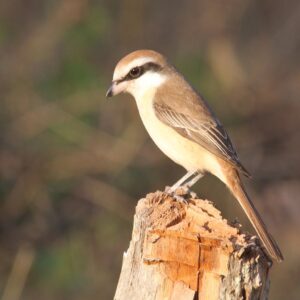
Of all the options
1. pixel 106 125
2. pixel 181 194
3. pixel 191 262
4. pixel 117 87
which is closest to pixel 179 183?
pixel 181 194

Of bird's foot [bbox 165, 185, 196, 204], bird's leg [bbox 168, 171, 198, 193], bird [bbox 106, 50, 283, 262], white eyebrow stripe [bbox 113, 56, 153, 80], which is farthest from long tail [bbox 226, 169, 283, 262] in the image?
white eyebrow stripe [bbox 113, 56, 153, 80]

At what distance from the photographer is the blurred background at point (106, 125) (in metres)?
9.64

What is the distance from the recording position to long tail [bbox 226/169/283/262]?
5.09 metres

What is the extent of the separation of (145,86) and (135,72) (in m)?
0.15

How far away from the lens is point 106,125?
10047 mm

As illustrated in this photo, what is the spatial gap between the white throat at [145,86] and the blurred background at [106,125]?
280 centimetres

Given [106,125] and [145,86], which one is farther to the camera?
[106,125]

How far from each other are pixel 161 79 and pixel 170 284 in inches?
109

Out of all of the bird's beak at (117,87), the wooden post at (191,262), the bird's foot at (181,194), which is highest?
the bird's beak at (117,87)

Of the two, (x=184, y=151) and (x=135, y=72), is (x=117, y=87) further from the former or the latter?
(x=184, y=151)

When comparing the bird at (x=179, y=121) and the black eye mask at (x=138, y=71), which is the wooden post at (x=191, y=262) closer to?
the bird at (x=179, y=121)

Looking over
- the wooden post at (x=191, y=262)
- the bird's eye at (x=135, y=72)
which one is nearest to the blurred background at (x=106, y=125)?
the bird's eye at (x=135, y=72)

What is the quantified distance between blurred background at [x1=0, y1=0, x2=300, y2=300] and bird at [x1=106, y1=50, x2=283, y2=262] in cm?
283

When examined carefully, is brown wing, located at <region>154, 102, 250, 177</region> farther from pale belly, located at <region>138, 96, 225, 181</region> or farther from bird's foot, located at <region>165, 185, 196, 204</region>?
bird's foot, located at <region>165, 185, 196, 204</region>
